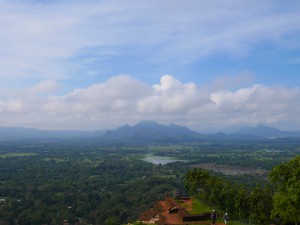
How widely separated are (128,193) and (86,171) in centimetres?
3784

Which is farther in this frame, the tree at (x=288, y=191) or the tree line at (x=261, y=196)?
the tree line at (x=261, y=196)

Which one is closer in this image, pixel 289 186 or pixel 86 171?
pixel 289 186

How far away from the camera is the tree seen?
18.2 meters

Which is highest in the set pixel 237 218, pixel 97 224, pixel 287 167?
pixel 287 167

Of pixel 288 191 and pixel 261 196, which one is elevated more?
pixel 288 191

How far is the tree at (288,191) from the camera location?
1825 centimetres

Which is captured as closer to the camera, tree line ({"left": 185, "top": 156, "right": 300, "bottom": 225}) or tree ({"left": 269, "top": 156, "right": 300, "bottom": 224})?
tree ({"left": 269, "top": 156, "right": 300, "bottom": 224})

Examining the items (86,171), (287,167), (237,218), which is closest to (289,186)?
(287,167)

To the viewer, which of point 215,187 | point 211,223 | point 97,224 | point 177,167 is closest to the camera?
point 211,223

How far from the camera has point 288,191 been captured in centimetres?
1914

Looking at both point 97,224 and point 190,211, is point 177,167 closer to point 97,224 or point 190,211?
point 97,224

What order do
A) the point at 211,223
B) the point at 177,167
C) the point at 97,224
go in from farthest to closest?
the point at 177,167 → the point at 97,224 → the point at 211,223

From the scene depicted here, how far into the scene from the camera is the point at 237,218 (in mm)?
27953

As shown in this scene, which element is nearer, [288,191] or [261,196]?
[288,191]
